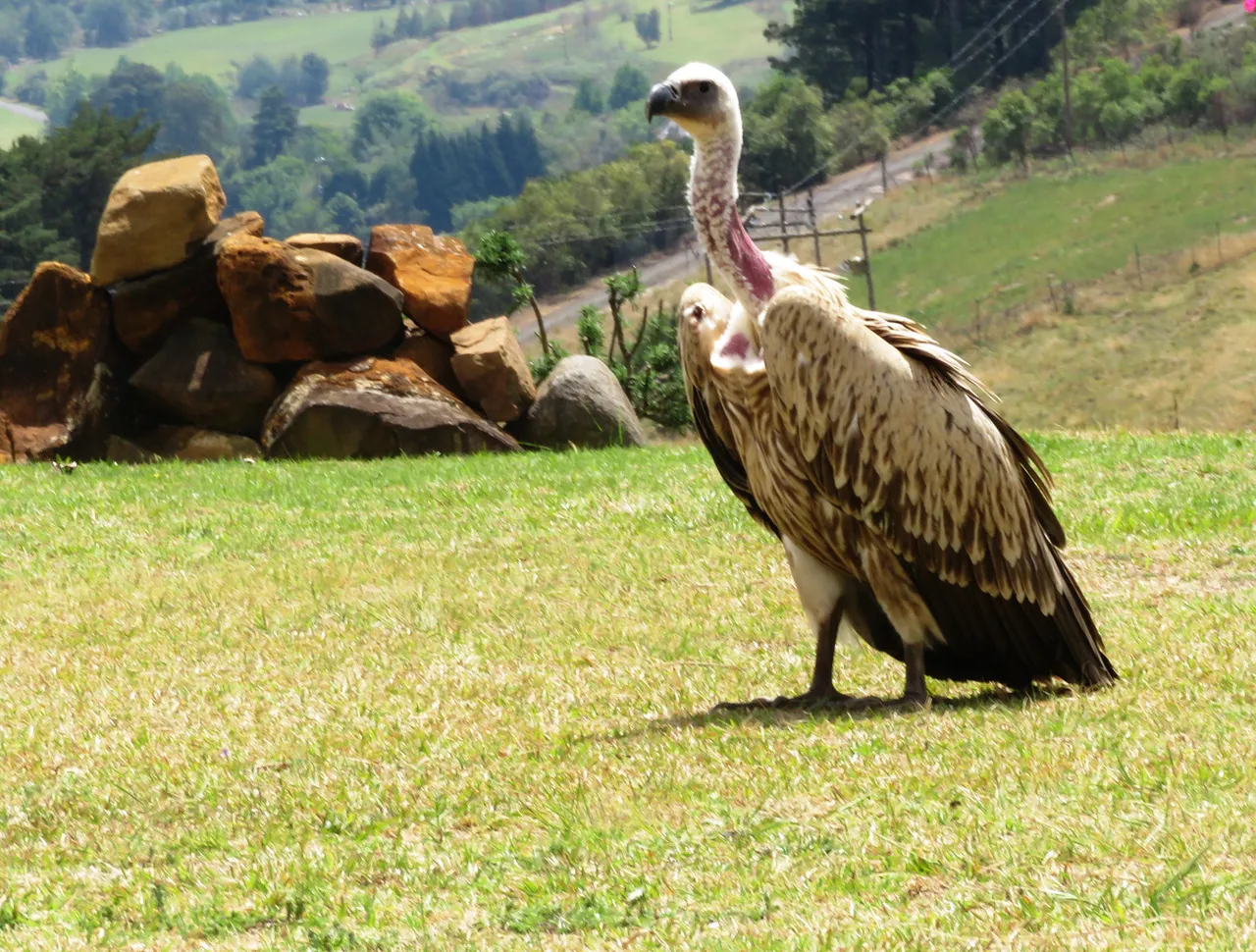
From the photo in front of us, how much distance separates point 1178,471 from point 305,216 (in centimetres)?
15679

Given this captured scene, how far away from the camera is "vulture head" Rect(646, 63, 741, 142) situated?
20.1 ft

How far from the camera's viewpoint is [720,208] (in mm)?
6148

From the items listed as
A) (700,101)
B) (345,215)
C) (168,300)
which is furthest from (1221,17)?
(700,101)

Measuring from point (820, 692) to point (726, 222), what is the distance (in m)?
1.78

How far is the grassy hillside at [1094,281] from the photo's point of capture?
43.4 metres

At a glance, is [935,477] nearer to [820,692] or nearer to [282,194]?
[820,692]

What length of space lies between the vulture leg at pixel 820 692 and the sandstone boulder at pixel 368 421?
1015cm

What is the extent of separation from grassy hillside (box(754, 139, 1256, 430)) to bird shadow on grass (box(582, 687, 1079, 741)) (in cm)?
2948

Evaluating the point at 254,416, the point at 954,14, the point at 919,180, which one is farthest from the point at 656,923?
the point at 954,14

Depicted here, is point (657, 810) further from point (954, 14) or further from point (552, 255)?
point (954, 14)

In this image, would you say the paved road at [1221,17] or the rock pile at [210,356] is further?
the paved road at [1221,17]

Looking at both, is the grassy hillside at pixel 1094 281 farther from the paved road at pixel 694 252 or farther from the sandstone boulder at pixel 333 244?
the sandstone boulder at pixel 333 244

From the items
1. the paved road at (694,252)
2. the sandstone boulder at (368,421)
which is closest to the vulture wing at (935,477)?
the sandstone boulder at (368,421)

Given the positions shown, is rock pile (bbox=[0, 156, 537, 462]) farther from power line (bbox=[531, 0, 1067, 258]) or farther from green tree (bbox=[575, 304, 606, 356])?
power line (bbox=[531, 0, 1067, 258])
